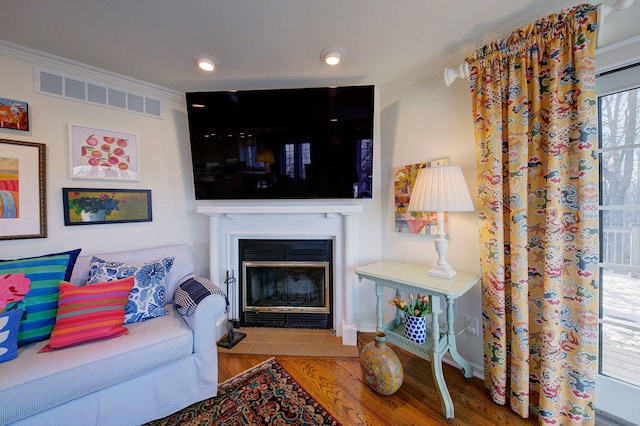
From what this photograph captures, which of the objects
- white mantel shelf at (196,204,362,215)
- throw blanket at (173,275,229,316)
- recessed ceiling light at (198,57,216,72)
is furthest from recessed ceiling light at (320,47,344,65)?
throw blanket at (173,275,229,316)

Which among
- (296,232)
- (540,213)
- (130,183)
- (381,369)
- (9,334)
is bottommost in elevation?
(381,369)

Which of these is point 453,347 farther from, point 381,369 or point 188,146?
point 188,146

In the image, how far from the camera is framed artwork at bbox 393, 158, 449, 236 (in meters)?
1.86

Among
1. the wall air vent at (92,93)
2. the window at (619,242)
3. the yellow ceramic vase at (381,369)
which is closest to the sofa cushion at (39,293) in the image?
the wall air vent at (92,93)

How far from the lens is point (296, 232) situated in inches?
88.8

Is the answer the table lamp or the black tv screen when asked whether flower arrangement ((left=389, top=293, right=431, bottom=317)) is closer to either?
the table lamp

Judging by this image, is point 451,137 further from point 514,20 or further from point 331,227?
point 331,227

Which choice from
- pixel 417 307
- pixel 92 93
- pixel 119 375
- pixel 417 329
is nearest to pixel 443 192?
pixel 417 307

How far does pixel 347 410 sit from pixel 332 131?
1.93 m

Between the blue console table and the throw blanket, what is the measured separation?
105cm

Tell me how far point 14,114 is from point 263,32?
1.77 meters

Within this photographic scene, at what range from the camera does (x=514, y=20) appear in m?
1.41

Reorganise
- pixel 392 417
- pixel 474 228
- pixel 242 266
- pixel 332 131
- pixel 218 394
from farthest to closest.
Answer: pixel 242 266 → pixel 332 131 → pixel 474 228 → pixel 218 394 → pixel 392 417

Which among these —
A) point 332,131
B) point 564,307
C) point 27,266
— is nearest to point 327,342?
point 564,307
